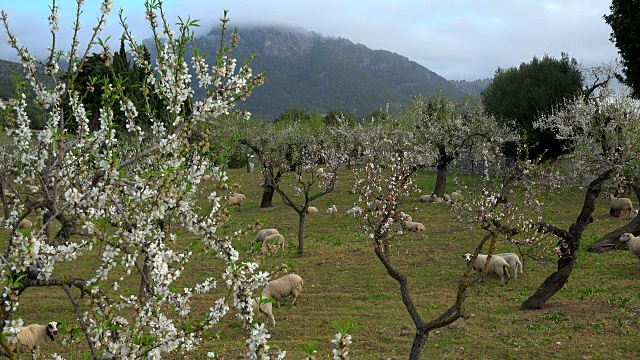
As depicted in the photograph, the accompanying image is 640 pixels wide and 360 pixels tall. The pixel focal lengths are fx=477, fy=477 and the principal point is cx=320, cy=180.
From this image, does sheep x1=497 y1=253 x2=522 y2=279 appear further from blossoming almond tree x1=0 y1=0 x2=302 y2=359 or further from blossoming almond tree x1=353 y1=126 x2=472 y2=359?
blossoming almond tree x1=0 y1=0 x2=302 y2=359

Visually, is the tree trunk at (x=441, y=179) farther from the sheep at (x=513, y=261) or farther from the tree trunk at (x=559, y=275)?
the tree trunk at (x=559, y=275)

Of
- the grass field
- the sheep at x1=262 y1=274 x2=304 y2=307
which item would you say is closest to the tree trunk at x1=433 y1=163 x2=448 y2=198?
the grass field

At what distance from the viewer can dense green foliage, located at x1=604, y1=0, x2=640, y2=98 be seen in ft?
91.4

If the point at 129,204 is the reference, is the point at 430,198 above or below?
below

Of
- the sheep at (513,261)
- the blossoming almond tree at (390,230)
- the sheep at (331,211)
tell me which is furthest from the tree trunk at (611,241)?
the sheep at (331,211)

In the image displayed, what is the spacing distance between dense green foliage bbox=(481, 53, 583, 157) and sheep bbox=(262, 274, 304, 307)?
98.6 ft

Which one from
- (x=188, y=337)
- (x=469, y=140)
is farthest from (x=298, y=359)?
(x=469, y=140)

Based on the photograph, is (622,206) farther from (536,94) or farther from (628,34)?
(536,94)

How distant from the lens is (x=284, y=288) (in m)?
15.6

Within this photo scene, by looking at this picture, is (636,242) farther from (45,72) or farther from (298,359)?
(45,72)

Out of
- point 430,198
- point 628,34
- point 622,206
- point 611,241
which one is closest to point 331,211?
point 430,198

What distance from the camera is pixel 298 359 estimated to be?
1160cm

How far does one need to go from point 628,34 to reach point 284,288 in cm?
2643

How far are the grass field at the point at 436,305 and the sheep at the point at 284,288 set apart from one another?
443 mm
